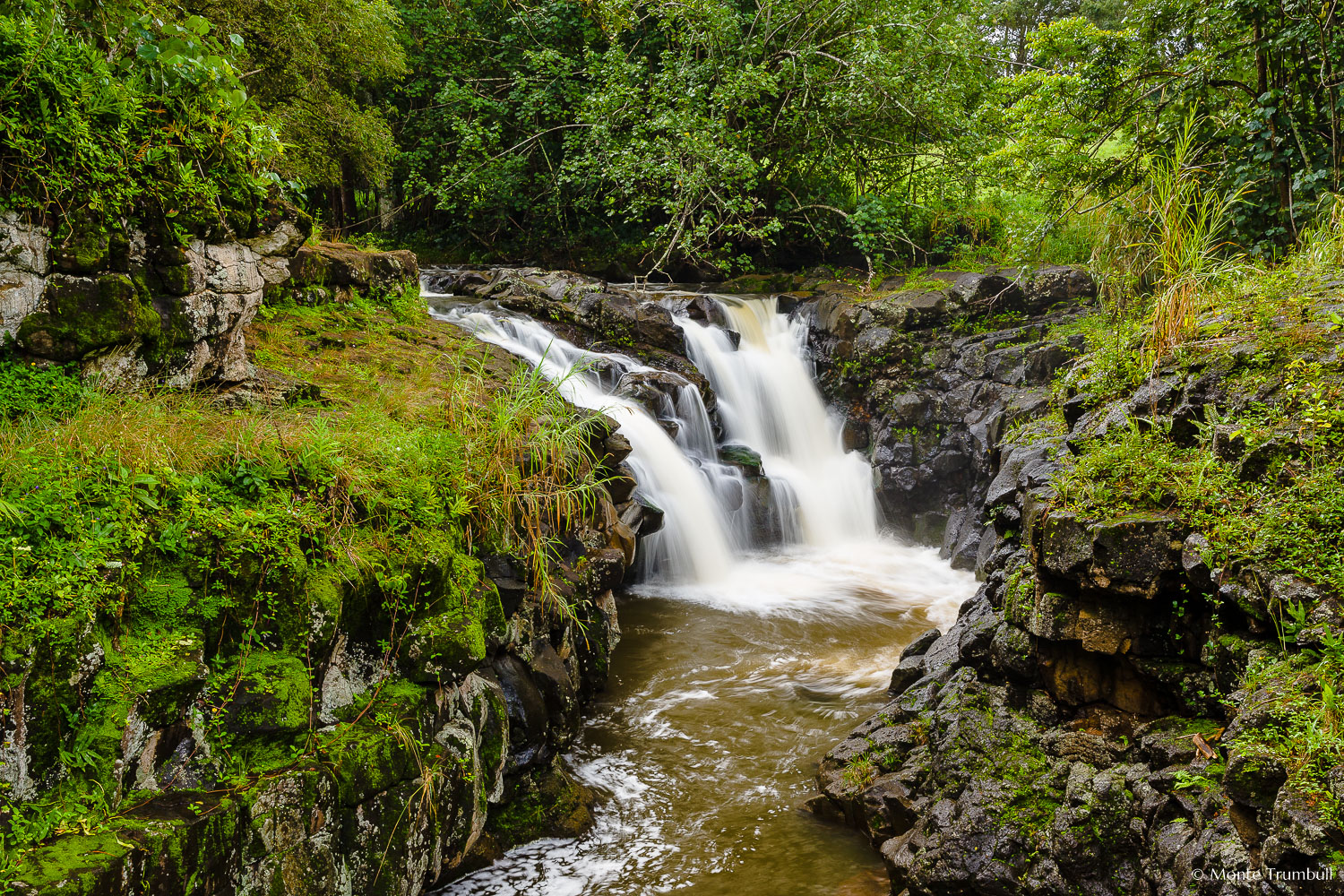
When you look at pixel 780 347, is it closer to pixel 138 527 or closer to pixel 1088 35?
pixel 1088 35

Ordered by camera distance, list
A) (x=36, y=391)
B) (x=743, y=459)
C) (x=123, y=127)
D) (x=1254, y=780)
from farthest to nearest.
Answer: (x=743, y=459) → (x=123, y=127) → (x=36, y=391) → (x=1254, y=780)

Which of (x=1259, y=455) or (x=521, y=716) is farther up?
(x=1259, y=455)

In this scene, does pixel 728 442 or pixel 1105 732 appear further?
pixel 728 442

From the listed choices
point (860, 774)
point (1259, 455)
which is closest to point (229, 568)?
point (860, 774)

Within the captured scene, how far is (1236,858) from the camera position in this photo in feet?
8.97

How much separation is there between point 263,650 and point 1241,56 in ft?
30.8

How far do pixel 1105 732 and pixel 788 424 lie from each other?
784 centimetres

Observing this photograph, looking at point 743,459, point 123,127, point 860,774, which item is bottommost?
point 860,774

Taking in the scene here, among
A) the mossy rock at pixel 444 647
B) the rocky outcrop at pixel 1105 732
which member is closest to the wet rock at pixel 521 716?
the mossy rock at pixel 444 647

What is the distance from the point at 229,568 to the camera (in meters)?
3.39

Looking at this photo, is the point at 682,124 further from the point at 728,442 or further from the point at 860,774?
the point at 860,774

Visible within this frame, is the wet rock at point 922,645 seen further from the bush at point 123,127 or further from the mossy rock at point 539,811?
the bush at point 123,127

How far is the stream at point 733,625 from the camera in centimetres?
433

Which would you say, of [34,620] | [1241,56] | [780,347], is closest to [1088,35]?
[1241,56]
